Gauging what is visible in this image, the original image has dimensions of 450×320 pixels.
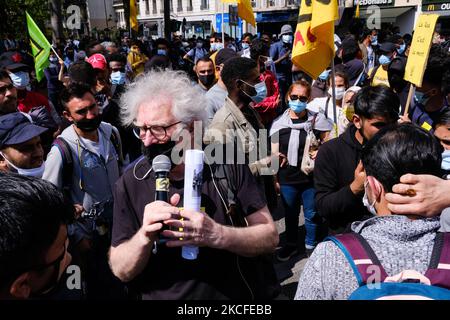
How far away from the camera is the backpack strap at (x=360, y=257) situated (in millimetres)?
1248

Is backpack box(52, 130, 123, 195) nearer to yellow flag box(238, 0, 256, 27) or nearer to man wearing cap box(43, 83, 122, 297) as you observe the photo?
man wearing cap box(43, 83, 122, 297)

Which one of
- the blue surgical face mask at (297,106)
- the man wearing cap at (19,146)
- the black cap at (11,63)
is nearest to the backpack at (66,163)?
the man wearing cap at (19,146)

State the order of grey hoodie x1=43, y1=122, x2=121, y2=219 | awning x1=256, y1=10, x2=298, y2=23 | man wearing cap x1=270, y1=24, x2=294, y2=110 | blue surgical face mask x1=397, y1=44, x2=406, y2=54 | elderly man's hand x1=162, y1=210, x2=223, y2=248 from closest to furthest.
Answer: elderly man's hand x1=162, y1=210, x2=223, y2=248
grey hoodie x1=43, y1=122, x2=121, y2=219
blue surgical face mask x1=397, y1=44, x2=406, y2=54
man wearing cap x1=270, y1=24, x2=294, y2=110
awning x1=256, y1=10, x2=298, y2=23

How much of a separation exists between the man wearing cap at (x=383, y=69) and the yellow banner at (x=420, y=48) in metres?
0.75

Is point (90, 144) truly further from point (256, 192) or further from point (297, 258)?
point (297, 258)

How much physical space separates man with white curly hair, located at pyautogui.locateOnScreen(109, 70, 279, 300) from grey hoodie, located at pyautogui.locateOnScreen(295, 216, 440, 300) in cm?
40

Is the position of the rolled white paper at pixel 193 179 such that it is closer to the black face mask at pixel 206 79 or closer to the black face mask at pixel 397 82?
the black face mask at pixel 397 82

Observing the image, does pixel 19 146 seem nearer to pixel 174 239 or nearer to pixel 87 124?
pixel 87 124

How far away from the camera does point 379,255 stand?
1.28 m

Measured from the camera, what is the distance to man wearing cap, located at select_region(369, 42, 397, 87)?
5707mm

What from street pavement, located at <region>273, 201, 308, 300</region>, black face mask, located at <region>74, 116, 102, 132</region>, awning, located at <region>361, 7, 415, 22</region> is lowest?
street pavement, located at <region>273, 201, 308, 300</region>

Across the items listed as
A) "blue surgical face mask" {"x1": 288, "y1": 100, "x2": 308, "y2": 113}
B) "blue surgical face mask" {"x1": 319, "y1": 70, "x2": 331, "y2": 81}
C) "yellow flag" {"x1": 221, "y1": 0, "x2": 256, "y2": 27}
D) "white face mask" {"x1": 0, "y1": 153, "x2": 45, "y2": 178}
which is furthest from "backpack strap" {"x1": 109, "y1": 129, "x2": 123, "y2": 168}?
"yellow flag" {"x1": 221, "y1": 0, "x2": 256, "y2": 27}
